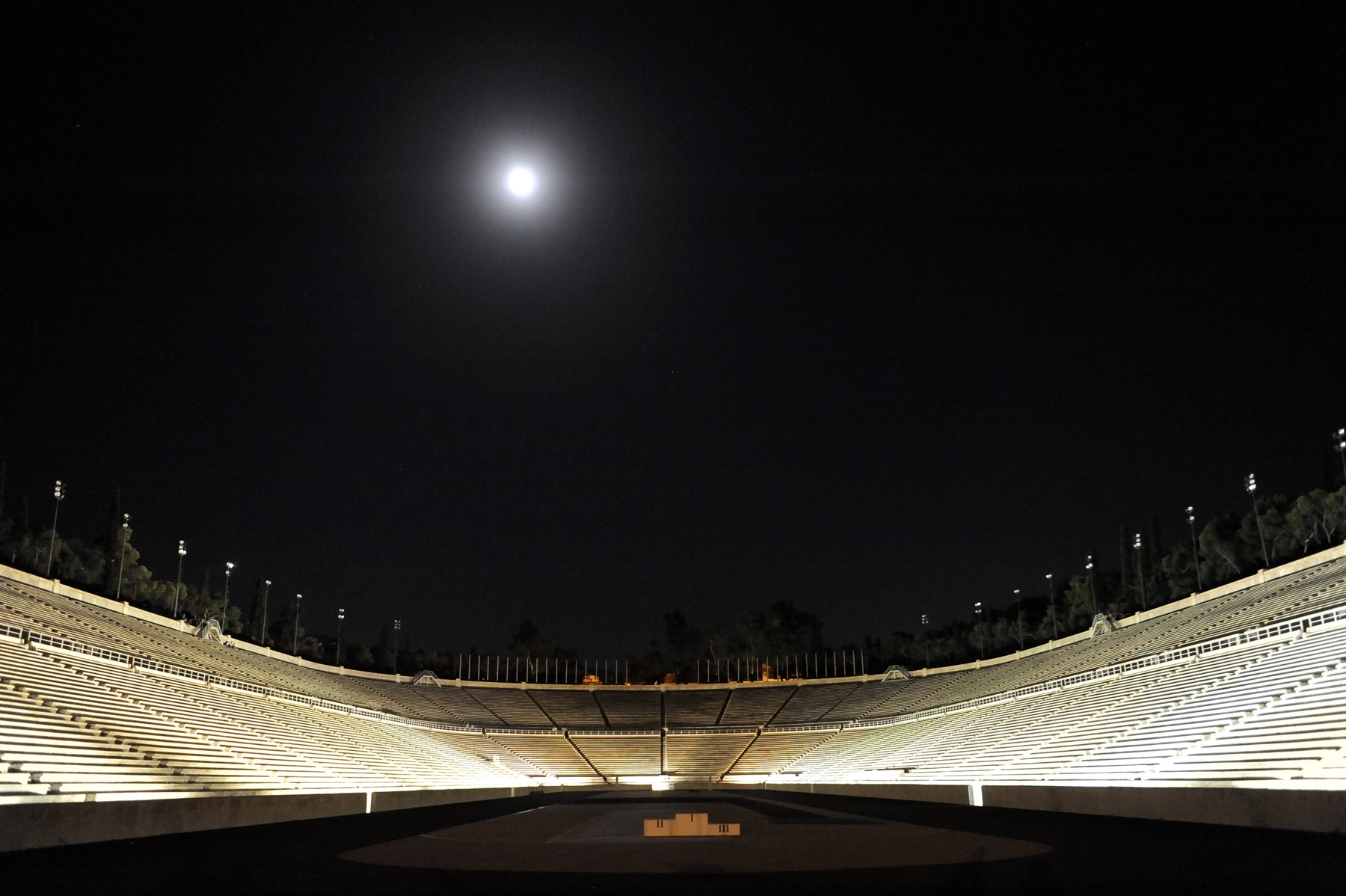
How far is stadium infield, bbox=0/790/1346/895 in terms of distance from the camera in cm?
1063

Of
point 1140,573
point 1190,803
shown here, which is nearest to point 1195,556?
point 1140,573

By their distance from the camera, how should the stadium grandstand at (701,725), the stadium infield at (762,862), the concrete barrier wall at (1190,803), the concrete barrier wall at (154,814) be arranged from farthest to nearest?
the stadium grandstand at (701,725)
the concrete barrier wall at (1190,803)
the concrete barrier wall at (154,814)
the stadium infield at (762,862)

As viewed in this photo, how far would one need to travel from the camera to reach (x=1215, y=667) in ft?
114

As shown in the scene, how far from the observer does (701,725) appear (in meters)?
64.5

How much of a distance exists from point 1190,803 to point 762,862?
11856mm

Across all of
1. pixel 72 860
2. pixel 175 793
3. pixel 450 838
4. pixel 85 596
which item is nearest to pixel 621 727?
pixel 85 596

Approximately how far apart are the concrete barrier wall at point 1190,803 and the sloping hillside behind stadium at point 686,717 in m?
2.27

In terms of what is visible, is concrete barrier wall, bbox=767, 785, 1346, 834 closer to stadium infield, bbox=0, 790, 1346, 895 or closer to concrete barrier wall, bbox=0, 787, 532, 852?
stadium infield, bbox=0, 790, 1346, 895

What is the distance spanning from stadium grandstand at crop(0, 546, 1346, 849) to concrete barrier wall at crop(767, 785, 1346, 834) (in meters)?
0.05

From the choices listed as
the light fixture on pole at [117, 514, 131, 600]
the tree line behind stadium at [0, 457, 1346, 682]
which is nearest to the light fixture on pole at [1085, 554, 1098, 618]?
the tree line behind stadium at [0, 457, 1346, 682]

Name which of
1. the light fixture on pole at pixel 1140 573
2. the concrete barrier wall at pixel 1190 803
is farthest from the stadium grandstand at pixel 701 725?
the light fixture on pole at pixel 1140 573

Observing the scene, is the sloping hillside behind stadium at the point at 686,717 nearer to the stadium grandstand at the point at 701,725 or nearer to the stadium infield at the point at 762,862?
the stadium grandstand at the point at 701,725

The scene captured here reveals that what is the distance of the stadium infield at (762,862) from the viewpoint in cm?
1063

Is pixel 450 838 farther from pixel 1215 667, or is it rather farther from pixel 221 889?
pixel 1215 667
